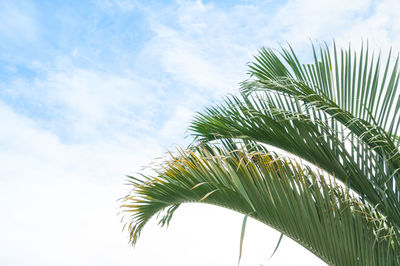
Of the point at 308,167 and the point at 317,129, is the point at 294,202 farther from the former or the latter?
the point at 317,129

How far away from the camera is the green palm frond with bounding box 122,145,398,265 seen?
2076 mm

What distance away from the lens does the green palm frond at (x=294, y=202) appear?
2.08m

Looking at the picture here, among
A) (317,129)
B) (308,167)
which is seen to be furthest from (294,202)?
(317,129)

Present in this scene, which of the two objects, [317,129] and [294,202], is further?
[317,129]

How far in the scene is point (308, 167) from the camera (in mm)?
2100

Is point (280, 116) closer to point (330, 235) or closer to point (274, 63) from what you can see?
point (274, 63)

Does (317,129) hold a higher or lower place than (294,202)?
higher

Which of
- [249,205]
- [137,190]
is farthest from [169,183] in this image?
[249,205]

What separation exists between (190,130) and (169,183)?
120cm

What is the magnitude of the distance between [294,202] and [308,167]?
0.19m

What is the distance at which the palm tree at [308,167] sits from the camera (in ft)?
6.87

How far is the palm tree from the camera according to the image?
6.87ft

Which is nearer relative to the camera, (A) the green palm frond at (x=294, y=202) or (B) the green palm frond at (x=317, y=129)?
(A) the green palm frond at (x=294, y=202)

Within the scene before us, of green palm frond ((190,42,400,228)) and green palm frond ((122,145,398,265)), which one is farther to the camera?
green palm frond ((190,42,400,228))
